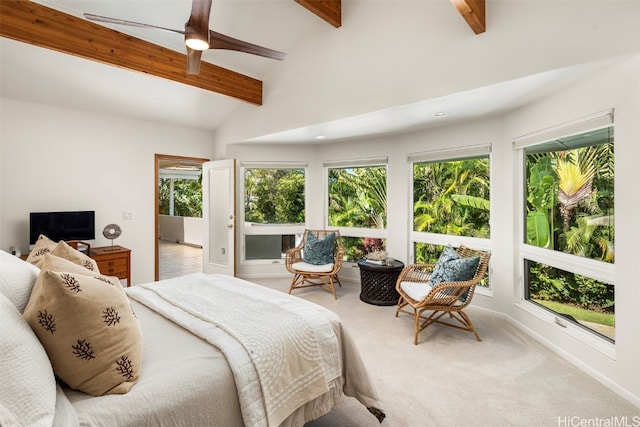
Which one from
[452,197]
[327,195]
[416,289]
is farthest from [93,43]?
[452,197]

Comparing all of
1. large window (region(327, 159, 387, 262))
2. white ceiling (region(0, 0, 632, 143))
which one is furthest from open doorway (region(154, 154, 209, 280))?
large window (region(327, 159, 387, 262))

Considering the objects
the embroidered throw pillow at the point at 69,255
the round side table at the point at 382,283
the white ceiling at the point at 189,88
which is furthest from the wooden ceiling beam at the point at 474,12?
the embroidered throw pillow at the point at 69,255

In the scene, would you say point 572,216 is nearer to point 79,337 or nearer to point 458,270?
point 458,270

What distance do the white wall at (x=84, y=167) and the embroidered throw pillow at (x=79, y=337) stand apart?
3.44 metres

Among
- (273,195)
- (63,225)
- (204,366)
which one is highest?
(273,195)

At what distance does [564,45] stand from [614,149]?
794 millimetres

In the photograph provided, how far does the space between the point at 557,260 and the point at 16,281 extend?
3.64 m

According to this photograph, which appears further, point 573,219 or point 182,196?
point 182,196

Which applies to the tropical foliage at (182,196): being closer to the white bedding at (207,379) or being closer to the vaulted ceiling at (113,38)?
the vaulted ceiling at (113,38)

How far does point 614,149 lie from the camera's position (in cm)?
227

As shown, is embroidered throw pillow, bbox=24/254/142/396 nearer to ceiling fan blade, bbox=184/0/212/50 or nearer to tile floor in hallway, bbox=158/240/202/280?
ceiling fan blade, bbox=184/0/212/50

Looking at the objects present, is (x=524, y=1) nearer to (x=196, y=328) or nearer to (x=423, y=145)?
(x=423, y=145)

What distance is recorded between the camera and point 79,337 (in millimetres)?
1154

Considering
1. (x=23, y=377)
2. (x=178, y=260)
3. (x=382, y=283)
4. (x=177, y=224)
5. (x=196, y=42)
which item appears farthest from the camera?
(x=177, y=224)
